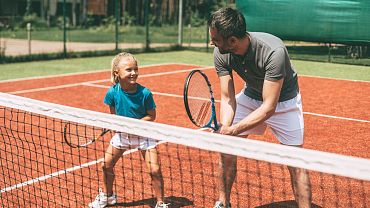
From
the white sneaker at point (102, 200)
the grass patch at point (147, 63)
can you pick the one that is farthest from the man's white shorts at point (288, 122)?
the grass patch at point (147, 63)

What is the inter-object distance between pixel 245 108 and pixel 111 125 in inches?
55.2

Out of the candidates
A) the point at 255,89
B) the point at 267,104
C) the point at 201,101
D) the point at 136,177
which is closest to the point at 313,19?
the point at 136,177

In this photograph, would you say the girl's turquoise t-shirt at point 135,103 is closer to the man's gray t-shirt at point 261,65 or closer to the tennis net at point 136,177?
the tennis net at point 136,177

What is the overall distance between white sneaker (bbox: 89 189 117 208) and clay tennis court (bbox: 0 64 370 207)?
15 centimetres

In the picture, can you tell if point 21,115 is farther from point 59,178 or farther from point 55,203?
point 55,203

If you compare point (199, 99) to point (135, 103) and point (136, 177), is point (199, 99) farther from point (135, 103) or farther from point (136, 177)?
point (136, 177)

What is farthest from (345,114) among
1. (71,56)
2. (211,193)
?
(71,56)

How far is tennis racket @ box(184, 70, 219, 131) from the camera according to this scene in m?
4.81

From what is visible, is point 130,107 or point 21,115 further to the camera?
point 21,115

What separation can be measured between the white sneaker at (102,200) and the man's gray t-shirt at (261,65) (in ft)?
4.94

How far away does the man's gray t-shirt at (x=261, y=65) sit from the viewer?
3.99m

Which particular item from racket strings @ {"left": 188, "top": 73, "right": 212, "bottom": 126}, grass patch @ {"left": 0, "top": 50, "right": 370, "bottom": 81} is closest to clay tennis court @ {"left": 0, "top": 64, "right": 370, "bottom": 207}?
racket strings @ {"left": 188, "top": 73, "right": 212, "bottom": 126}

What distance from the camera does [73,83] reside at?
1259cm

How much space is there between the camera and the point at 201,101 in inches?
198
